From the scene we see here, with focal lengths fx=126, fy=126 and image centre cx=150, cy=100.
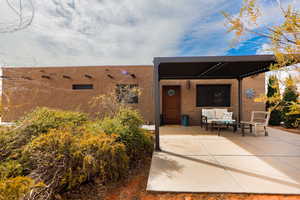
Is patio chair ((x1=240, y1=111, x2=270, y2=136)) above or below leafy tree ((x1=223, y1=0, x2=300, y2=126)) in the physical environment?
below

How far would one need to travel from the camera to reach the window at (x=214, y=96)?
7.49 m

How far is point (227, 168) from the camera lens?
256 cm

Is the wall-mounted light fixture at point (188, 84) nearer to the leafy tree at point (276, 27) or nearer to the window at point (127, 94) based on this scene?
the window at point (127, 94)

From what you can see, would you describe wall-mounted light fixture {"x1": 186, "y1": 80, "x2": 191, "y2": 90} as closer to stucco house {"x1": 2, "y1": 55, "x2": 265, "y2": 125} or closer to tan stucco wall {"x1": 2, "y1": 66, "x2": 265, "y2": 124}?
stucco house {"x1": 2, "y1": 55, "x2": 265, "y2": 125}

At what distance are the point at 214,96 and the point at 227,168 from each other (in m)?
5.69

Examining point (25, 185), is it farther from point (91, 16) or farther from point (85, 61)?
point (85, 61)

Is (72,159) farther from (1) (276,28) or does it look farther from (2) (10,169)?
(1) (276,28)

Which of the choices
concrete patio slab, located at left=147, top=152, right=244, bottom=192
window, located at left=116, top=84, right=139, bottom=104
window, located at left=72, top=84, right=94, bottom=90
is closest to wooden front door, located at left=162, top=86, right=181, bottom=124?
window, located at left=116, top=84, right=139, bottom=104

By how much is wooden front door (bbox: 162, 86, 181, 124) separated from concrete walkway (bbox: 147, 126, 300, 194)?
3886mm

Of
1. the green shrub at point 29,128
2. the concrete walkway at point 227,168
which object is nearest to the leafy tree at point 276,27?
the concrete walkway at point 227,168

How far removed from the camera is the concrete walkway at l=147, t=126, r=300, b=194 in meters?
2.01

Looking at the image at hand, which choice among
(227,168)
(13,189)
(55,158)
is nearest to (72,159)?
(55,158)

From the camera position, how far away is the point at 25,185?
125 centimetres

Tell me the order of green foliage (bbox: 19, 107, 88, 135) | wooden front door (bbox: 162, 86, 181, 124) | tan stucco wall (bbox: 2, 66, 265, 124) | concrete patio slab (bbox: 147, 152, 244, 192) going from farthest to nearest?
wooden front door (bbox: 162, 86, 181, 124) < tan stucco wall (bbox: 2, 66, 265, 124) < green foliage (bbox: 19, 107, 88, 135) < concrete patio slab (bbox: 147, 152, 244, 192)
